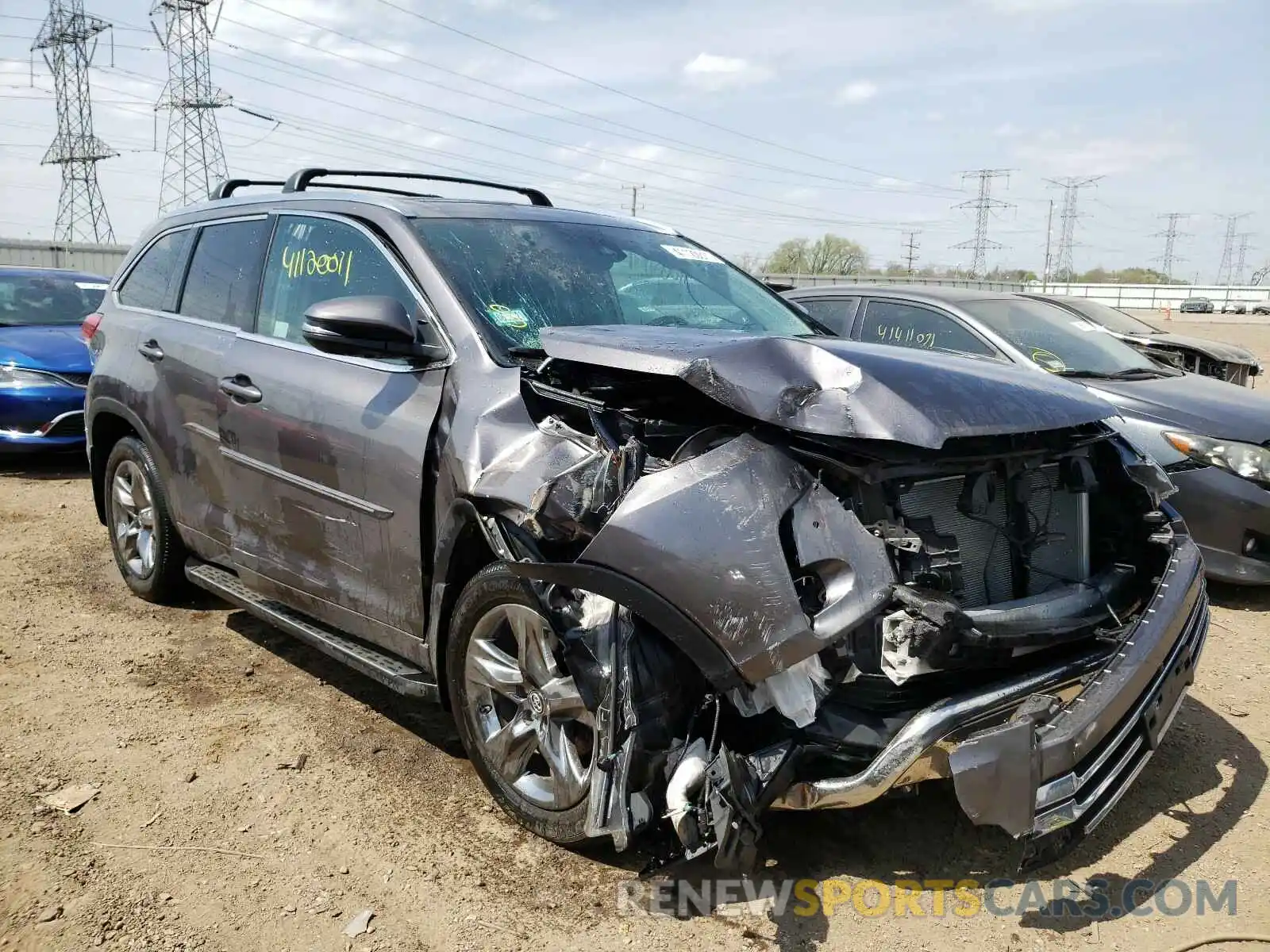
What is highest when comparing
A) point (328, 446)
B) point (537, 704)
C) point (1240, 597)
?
point (328, 446)

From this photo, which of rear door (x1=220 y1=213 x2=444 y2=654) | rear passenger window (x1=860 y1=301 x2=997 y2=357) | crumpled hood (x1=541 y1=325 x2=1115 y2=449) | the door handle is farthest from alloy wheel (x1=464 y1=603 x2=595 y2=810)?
rear passenger window (x1=860 y1=301 x2=997 y2=357)

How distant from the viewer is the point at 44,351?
830 cm

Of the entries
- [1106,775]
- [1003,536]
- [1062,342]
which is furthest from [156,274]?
[1062,342]

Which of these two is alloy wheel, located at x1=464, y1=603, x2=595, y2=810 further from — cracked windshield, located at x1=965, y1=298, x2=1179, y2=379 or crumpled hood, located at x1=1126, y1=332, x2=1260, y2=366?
crumpled hood, located at x1=1126, y1=332, x2=1260, y2=366

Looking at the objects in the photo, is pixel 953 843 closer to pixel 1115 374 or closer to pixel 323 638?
pixel 323 638

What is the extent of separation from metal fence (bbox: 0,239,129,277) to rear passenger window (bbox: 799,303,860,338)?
25896 mm

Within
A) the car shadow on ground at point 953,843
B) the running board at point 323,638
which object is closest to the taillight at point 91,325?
the running board at point 323,638

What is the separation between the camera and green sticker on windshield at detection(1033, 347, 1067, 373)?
6121mm

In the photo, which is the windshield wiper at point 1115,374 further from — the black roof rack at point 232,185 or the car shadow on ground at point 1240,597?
the black roof rack at point 232,185

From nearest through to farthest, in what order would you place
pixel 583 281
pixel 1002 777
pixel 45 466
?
pixel 1002 777
pixel 583 281
pixel 45 466

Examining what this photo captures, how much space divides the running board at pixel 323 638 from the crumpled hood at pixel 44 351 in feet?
15.4

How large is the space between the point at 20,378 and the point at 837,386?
791 cm

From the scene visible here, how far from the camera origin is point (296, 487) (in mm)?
3600

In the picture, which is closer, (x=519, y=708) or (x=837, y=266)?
(x=519, y=708)
